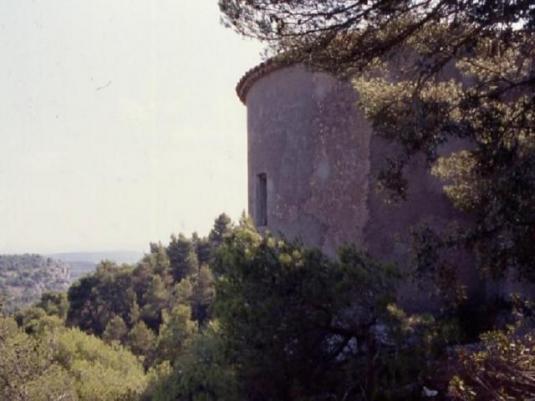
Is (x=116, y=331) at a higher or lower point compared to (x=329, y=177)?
lower

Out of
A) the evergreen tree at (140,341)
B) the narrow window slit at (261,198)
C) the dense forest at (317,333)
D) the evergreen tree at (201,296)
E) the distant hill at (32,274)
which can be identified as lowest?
the distant hill at (32,274)

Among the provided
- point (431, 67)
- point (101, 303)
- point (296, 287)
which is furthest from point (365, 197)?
point (101, 303)

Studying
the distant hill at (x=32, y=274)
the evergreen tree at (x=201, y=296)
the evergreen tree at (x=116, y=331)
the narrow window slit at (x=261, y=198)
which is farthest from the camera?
the distant hill at (x=32, y=274)

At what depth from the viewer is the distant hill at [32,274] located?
93.6 m

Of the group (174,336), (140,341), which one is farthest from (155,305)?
(174,336)

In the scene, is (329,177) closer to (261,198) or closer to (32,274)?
(261,198)

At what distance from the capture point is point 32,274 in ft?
347

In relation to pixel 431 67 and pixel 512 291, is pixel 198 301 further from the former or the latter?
pixel 431 67

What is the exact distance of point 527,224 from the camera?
5.60 meters

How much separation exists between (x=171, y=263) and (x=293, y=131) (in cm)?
3117

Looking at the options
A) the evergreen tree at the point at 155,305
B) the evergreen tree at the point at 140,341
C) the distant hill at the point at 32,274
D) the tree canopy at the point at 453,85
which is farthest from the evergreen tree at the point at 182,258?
the distant hill at the point at 32,274

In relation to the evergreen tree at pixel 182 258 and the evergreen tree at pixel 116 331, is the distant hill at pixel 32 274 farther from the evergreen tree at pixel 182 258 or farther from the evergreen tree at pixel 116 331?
the evergreen tree at pixel 116 331

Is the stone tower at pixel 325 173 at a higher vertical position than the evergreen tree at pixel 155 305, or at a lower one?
higher

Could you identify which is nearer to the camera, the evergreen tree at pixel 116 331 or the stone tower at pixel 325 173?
the stone tower at pixel 325 173
